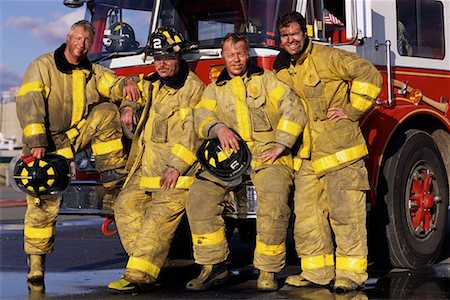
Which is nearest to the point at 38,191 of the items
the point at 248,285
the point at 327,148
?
the point at 248,285

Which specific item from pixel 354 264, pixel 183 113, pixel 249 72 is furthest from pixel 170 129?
pixel 354 264

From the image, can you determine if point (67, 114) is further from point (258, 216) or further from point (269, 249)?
point (269, 249)

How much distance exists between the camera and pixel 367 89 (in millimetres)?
5820

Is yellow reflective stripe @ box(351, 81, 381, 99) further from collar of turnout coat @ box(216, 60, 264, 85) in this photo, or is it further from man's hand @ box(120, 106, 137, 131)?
man's hand @ box(120, 106, 137, 131)

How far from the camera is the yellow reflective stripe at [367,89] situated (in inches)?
229

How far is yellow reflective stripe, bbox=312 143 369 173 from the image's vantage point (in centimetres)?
589

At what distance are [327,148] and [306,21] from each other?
113 cm

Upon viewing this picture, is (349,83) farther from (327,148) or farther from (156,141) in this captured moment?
(156,141)

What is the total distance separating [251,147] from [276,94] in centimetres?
38

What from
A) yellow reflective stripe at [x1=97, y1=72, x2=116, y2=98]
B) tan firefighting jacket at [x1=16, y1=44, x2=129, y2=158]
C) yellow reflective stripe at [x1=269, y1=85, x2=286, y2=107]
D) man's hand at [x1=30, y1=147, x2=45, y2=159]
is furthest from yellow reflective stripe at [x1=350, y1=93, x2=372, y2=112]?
man's hand at [x1=30, y1=147, x2=45, y2=159]

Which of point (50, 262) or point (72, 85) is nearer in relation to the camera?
point (72, 85)

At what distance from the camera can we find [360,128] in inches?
254

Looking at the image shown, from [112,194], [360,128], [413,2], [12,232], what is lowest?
[12,232]

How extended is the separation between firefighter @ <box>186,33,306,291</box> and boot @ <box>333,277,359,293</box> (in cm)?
38
